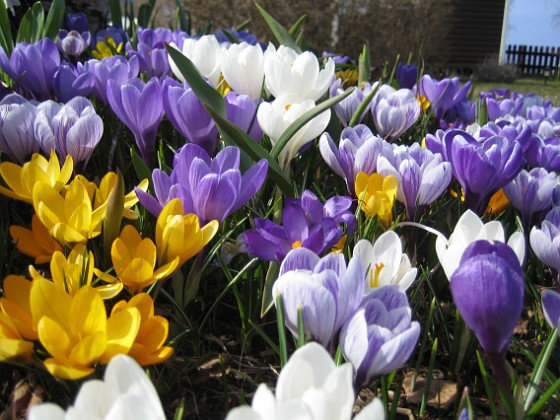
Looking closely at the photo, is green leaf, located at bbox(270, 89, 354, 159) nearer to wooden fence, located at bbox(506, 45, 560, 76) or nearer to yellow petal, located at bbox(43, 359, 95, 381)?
yellow petal, located at bbox(43, 359, 95, 381)

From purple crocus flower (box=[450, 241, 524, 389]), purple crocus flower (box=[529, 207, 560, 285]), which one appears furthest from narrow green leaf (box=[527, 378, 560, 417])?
purple crocus flower (box=[529, 207, 560, 285])

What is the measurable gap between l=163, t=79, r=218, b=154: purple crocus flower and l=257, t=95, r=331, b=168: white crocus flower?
4.0 inches

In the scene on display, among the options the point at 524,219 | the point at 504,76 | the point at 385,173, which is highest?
the point at 385,173

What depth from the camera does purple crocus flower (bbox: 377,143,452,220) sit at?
43.0 inches

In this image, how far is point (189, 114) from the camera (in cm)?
117

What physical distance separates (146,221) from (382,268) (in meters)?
0.46

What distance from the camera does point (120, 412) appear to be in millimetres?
480

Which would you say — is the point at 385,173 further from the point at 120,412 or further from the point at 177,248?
the point at 120,412

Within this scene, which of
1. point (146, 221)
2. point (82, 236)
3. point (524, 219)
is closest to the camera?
point (82, 236)

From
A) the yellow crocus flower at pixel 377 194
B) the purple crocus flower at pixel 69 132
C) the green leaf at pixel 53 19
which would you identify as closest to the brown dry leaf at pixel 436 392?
the yellow crocus flower at pixel 377 194

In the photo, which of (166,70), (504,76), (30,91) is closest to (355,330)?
(30,91)

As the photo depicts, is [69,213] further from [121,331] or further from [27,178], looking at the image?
[121,331]

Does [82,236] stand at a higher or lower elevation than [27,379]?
higher

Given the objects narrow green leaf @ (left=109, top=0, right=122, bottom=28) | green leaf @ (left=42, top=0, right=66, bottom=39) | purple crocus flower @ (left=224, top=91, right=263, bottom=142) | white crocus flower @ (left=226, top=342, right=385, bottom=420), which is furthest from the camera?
narrow green leaf @ (left=109, top=0, right=122, bottom=28)
